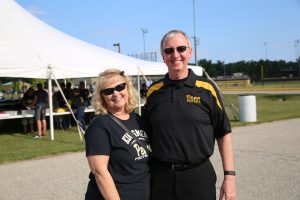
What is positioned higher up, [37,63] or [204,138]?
[37,63]

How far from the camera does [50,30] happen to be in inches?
595

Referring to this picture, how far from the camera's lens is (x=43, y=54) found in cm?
1228

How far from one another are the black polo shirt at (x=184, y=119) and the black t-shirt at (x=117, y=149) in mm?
141

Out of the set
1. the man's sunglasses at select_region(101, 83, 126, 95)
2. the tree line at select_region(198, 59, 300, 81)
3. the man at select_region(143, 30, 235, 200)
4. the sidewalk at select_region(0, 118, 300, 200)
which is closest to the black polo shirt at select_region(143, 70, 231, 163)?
the man at select_region(143, 30, 235, 200)

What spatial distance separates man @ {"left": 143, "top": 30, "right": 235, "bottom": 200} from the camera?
2.52 metres

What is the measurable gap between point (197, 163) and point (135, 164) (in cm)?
40

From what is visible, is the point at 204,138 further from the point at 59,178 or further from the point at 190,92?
the point at 59,178

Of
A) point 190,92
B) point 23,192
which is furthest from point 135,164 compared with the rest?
point 23,192

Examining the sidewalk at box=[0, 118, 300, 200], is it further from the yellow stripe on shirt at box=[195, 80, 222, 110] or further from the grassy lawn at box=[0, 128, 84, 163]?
the yellow stripe on shirt at box=[195, 80, 222, 110]

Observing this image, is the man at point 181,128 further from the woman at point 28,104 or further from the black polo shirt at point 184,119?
the woman at point 28,104

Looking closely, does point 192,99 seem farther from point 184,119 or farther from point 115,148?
point 115,148

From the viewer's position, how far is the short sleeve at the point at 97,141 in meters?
2.36

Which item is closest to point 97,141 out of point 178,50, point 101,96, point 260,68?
point 101,96

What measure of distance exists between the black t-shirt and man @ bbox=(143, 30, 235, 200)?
131 mm
